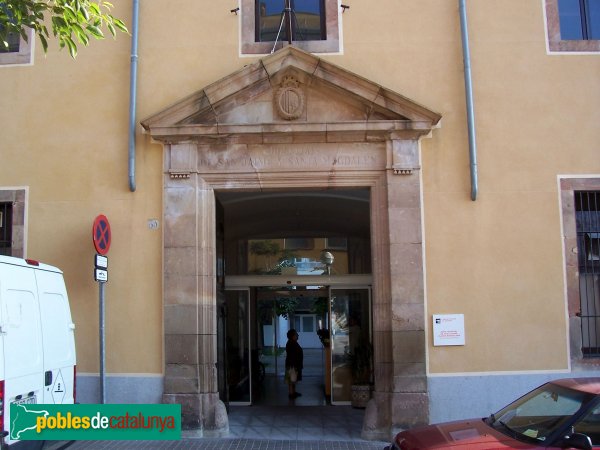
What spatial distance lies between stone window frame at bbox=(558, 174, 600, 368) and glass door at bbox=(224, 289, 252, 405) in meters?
5.78

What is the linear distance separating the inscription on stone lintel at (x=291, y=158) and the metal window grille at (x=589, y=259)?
10.3ft

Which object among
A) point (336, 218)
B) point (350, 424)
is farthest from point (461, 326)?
point (336, 218)

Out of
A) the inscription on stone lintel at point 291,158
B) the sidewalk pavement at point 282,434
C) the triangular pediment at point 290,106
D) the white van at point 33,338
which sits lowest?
the sidewalk pavement at point 282,434

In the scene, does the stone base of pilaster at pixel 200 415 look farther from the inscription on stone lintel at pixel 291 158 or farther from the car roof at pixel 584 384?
the car roof at pixel 584 384

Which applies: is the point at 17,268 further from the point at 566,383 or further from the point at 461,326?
the point at 461,326

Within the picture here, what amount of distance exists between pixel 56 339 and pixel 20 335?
2.90 ft

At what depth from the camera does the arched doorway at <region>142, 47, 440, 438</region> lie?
358 inches

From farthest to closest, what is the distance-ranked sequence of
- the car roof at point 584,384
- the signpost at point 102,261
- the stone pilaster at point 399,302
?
1. the stone pilaster at point 399,302
2. the signpost at point 102,261
3. the car roof at point 584,384

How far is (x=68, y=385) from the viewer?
7.16 metres

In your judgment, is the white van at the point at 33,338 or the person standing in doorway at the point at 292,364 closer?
the white van at the point at 33,338

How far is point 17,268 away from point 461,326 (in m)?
5.97

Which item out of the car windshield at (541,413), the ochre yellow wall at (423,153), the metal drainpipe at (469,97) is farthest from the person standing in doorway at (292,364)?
the car windshield at (541,413)

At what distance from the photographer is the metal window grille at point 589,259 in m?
9.47

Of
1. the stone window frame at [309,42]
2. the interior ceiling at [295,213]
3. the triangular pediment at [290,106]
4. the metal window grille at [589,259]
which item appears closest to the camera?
the triangular pediment at [290,106]
